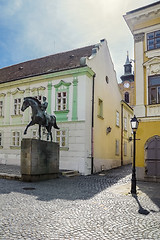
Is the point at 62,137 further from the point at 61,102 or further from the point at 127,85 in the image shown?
the point at 127,85

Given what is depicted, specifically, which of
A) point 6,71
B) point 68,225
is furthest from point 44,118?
point 6,71

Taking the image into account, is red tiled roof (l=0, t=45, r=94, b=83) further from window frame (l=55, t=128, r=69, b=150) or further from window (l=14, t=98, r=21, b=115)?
window frame (l=55, t=128, r=69, b=150)

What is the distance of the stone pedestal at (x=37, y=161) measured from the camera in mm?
11617

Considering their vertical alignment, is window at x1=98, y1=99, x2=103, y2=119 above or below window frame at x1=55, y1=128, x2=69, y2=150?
above

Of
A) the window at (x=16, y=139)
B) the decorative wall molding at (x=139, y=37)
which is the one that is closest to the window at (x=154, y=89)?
the decorative wall molding at (x=139, y=37)

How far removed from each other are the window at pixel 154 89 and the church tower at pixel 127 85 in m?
41.0

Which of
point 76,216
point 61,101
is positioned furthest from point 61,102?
point 76,216

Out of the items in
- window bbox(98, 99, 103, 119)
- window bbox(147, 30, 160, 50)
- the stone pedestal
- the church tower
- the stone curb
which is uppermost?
the church tower

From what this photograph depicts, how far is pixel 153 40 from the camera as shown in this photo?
569 inches

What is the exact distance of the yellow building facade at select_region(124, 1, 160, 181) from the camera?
13.5 meters

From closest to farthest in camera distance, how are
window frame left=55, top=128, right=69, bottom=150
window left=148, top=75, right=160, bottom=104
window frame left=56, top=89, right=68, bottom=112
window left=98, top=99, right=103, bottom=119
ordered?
1. window left=148, top=75, right=160, bottom=104
2. window frame left=55, top=128, right=69, bottom=150
3. window frame left=56, top=89, right=68, bottom=112
4. window left=98, top=99, right=103, bottom=119

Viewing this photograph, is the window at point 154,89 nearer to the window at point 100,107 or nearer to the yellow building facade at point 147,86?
the yellow building facade at point 147,86

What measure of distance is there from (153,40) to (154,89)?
3181 mm

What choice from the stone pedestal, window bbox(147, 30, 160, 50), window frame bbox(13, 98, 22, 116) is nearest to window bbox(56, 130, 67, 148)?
the stone pedestal
